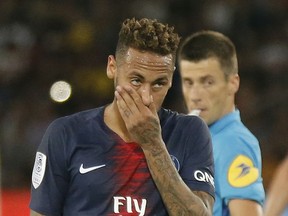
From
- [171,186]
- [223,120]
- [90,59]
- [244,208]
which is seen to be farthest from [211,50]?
[90,59]

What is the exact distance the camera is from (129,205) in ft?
11.6

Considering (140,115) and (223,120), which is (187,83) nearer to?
(223,120)

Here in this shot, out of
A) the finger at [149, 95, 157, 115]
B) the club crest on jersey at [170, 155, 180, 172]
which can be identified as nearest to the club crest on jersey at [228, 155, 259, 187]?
the club crest on jersey at [170, 155, 180, 172]

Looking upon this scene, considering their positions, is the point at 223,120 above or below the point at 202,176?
above

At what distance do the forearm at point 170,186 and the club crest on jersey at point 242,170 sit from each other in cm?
100

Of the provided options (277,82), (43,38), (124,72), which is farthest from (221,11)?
(124,72)

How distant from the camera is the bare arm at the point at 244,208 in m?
4.36

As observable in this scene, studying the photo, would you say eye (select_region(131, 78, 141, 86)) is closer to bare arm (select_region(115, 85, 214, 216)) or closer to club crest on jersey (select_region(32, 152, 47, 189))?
bare arm (select_region(115, 85, 214, 216))

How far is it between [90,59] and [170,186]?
7.70 m

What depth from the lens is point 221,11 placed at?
11.6m

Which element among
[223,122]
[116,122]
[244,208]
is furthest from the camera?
[223,122]

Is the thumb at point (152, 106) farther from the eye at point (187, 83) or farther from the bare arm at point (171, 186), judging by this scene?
the eye at point (187, 83)

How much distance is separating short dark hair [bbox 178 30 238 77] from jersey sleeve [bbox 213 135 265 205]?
0.68 meters

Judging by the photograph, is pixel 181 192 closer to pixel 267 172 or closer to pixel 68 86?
pixel 267 172
